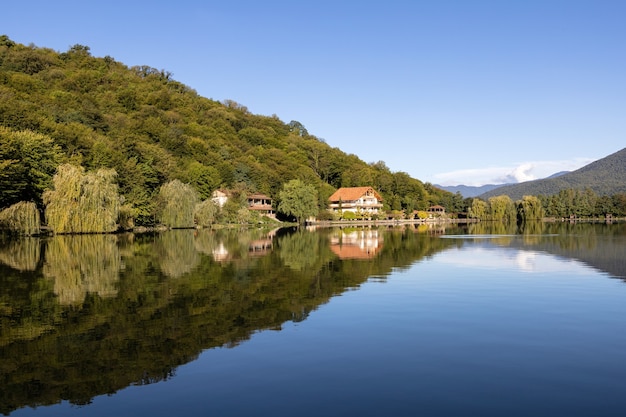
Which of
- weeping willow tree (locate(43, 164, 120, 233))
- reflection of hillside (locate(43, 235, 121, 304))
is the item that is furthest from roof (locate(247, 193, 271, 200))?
reflection of hillside (locate(43, 235, 121, 304))

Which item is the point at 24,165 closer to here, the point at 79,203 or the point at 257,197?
the point at 79,203

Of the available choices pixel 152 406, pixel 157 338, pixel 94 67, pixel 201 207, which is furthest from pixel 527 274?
pixel 94 67

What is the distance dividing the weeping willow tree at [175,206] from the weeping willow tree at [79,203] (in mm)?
16499

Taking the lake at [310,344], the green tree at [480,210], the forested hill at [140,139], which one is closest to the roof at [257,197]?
the forested hill at [140,139]

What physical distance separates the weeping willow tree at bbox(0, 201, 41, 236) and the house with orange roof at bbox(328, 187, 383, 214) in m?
87.5

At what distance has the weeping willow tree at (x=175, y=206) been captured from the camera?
226ft

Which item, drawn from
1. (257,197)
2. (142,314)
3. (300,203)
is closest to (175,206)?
(300,203)

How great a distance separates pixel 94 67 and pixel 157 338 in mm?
151521

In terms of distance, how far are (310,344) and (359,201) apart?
122 metres

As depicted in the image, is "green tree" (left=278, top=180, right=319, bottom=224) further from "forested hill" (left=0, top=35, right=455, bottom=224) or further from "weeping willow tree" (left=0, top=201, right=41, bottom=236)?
"weeping willow tree" (left=0, top=201, right=41, bottom=236)

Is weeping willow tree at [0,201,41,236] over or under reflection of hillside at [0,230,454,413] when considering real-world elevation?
over

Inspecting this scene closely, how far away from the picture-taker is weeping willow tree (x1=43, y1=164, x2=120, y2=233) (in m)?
49.5

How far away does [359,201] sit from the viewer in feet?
435

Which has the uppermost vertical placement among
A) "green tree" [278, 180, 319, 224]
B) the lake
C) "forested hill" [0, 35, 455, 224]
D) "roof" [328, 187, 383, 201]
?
"forested hill" [0, 35, 455, 224]
